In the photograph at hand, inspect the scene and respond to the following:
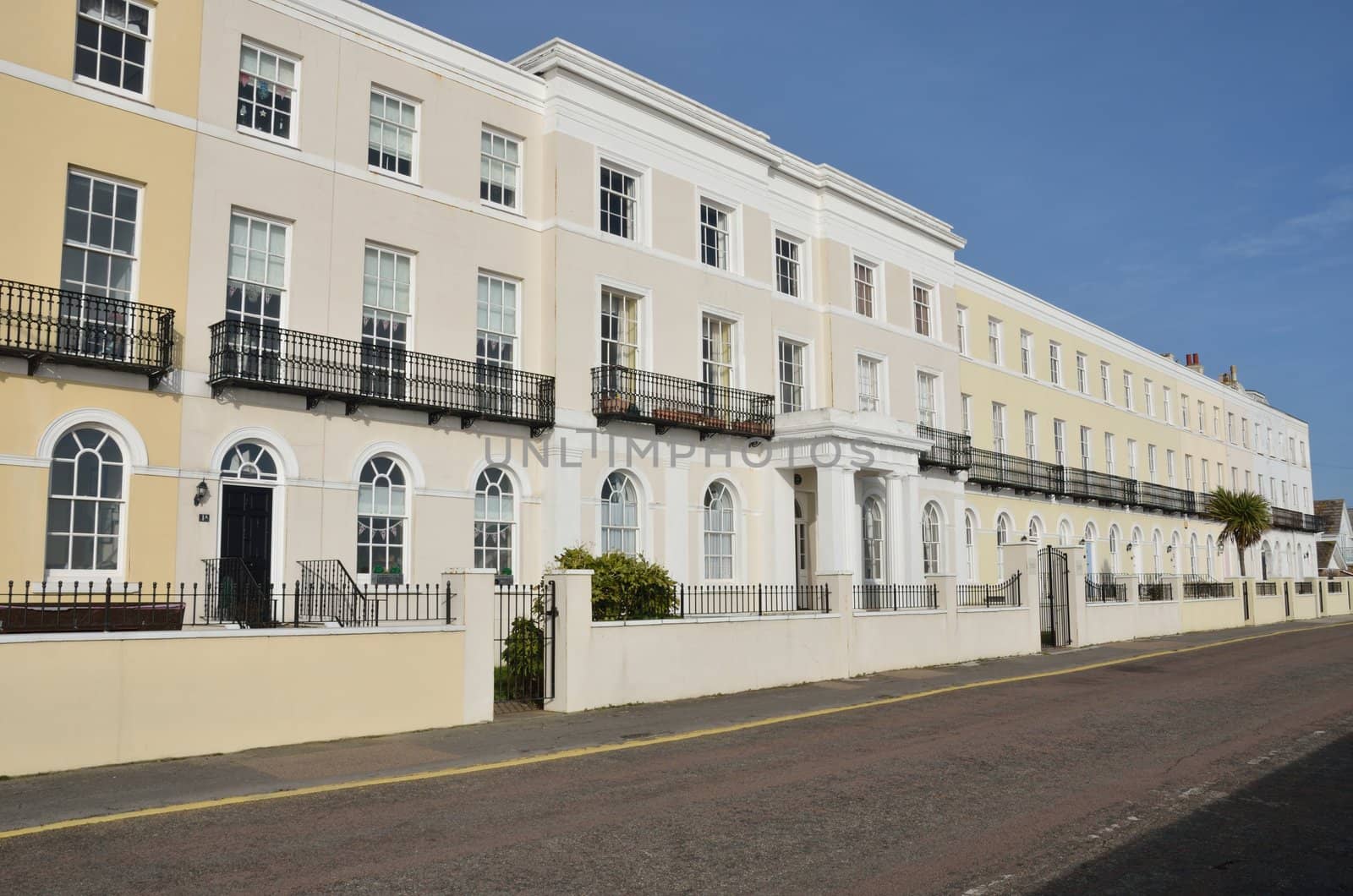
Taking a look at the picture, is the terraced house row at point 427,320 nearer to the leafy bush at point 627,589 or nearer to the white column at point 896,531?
the white column at point 896,531

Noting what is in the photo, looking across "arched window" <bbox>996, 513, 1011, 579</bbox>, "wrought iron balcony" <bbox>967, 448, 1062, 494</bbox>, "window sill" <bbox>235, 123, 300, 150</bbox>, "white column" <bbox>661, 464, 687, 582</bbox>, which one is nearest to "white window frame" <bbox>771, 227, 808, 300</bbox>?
"white column" <bbox>661, 464, 687, 582</bbox>

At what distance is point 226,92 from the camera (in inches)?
699

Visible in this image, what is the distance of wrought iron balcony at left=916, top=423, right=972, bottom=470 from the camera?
32156 mm

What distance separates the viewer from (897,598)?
71.6 ft

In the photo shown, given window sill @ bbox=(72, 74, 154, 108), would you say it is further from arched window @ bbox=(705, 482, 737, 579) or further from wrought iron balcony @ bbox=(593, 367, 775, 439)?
arched window @ bbox=(705, 482, 737, 579)

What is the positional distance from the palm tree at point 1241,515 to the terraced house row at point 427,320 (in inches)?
913

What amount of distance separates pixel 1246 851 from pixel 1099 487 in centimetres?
3808

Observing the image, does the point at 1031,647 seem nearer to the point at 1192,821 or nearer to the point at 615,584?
the point at 615,584

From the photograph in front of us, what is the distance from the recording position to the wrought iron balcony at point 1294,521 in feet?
197

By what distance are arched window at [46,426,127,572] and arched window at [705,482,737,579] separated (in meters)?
12.8

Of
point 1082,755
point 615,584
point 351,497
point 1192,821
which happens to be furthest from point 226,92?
point 1192,821

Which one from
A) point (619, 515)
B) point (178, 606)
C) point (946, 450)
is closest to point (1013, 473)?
point (946, 450)

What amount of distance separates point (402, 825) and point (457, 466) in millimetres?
12428

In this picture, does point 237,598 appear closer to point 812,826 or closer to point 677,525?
point 677,525
